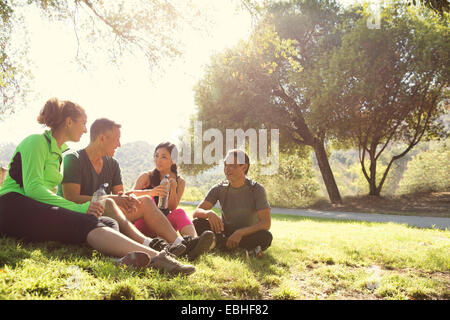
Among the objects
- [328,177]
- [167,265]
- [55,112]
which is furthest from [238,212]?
[328,177]

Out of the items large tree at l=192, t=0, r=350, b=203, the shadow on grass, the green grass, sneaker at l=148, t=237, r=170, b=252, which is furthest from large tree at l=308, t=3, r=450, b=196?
the shadow on grass

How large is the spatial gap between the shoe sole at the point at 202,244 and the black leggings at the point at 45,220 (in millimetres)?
927

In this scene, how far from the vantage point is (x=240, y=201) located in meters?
4.57

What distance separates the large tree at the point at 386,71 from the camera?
14.4 meters

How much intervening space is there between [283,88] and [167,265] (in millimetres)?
17400

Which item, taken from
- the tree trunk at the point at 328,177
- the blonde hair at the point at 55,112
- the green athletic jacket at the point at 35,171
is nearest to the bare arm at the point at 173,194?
the green athletic jacket at the point at 35,171

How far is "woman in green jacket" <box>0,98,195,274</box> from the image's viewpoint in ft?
10.2

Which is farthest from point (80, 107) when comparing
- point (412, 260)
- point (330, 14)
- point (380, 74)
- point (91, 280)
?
point (330, 14)

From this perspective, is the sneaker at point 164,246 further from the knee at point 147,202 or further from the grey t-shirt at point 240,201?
the grey t-shirt at point 240,201

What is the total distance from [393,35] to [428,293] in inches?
595

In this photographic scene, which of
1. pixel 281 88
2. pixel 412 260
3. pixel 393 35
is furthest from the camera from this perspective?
pixel 281 88

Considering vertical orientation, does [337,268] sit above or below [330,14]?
below
